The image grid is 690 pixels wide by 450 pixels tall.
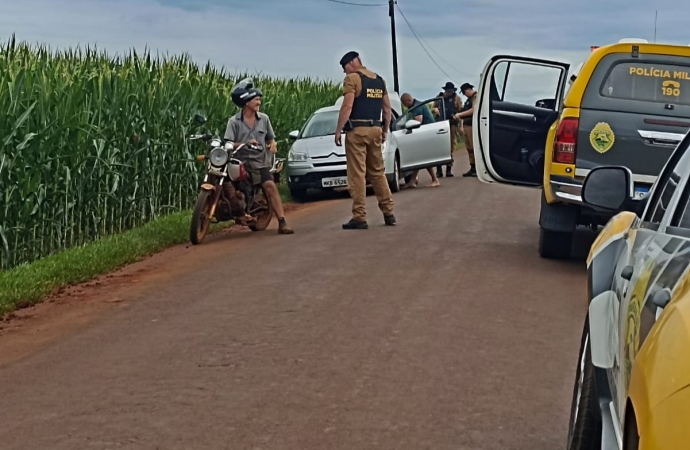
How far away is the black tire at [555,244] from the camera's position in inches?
461

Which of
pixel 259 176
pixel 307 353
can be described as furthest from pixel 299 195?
pixel 307 353

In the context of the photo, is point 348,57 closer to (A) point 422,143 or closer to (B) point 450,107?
(A) point 422,143

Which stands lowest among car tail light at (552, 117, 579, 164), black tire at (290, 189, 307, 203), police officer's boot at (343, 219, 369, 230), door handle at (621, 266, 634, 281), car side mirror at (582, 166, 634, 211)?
black tire at (290, 189, 307, 203)

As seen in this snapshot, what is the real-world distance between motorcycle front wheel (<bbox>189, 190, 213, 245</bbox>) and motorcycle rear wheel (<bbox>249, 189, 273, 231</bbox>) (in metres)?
0.96

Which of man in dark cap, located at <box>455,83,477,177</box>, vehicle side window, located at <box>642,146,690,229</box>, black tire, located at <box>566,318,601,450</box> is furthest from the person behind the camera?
man in dark cap, located at <box>455,83,477,177</box>

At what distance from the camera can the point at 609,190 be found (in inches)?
201

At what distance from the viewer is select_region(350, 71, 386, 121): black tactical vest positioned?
47.6 feet

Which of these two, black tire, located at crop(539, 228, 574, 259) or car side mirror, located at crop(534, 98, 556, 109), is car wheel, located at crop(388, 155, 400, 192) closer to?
car side mirror, located at crop(534, 98, 556, 109)

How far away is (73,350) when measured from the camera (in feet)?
26.5

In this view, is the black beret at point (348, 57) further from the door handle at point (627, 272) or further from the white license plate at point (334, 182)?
the door handle at point (627, 272)

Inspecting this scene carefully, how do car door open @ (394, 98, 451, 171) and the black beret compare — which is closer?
the black beret

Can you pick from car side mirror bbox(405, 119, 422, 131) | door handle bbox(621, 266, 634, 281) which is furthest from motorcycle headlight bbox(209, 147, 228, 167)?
door handle bbox(621, 266, 634, 281)

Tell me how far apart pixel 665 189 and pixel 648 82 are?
6836mm

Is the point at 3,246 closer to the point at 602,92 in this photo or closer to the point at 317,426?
the point at 602,92
